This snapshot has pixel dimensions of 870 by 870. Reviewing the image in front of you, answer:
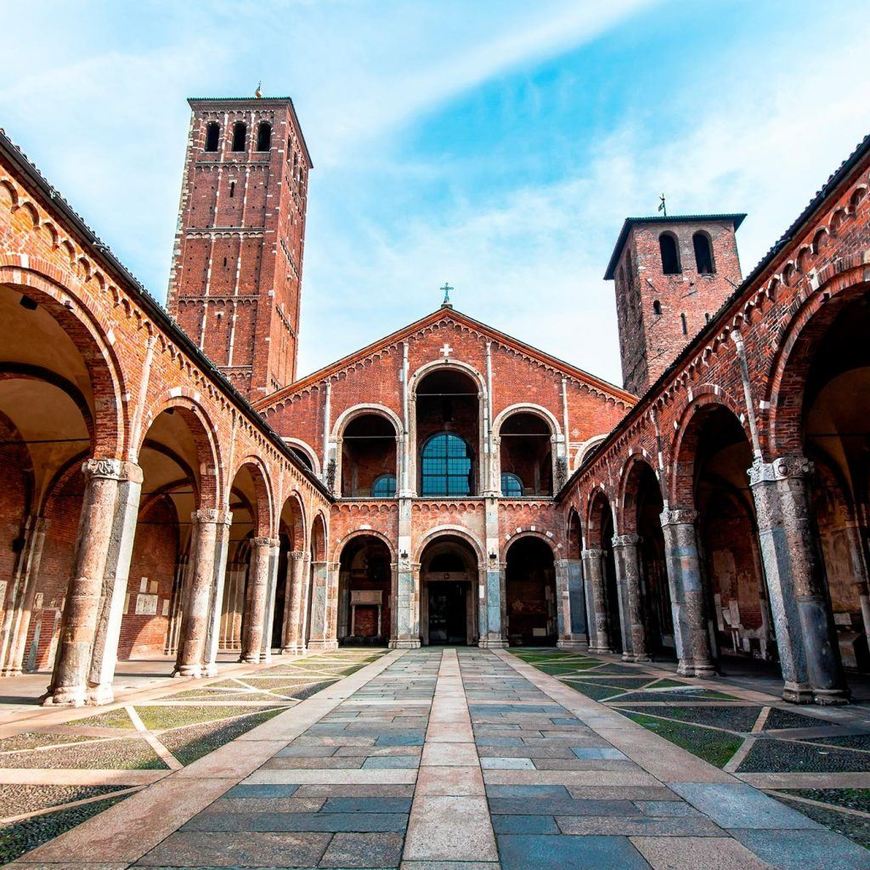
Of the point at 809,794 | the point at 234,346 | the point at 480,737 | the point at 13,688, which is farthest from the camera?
the point at 234,346

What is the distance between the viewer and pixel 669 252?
113 feet

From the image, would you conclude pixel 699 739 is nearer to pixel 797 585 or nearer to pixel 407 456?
pixel 797 585

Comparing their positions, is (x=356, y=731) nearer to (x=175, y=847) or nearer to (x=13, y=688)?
(x=175, y=847)

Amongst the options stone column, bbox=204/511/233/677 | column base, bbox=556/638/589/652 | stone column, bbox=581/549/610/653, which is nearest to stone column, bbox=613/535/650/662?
stone column, bbox=581/549/610/653

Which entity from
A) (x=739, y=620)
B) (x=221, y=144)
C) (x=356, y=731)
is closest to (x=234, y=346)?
(x=221, y=144)

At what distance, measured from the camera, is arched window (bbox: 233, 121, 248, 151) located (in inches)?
1500

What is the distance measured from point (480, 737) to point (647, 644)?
1141 cm

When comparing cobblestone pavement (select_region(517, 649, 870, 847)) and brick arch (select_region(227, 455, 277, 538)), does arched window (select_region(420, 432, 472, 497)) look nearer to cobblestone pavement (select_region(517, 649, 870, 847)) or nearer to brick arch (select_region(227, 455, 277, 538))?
brick arch (select_region(227, 455, 277, 538))

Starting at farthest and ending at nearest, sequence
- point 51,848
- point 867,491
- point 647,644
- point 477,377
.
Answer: point 477,377 → point 647,644 → point 867,491 → point 51,848

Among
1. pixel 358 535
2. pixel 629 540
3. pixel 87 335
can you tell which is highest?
pixel 87 335

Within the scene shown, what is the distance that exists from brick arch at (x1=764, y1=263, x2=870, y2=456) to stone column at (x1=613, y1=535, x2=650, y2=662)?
7.43m

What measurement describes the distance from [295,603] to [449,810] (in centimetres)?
1783

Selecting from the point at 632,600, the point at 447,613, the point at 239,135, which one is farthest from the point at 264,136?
the point at 632,600

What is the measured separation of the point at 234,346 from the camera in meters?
32.9
